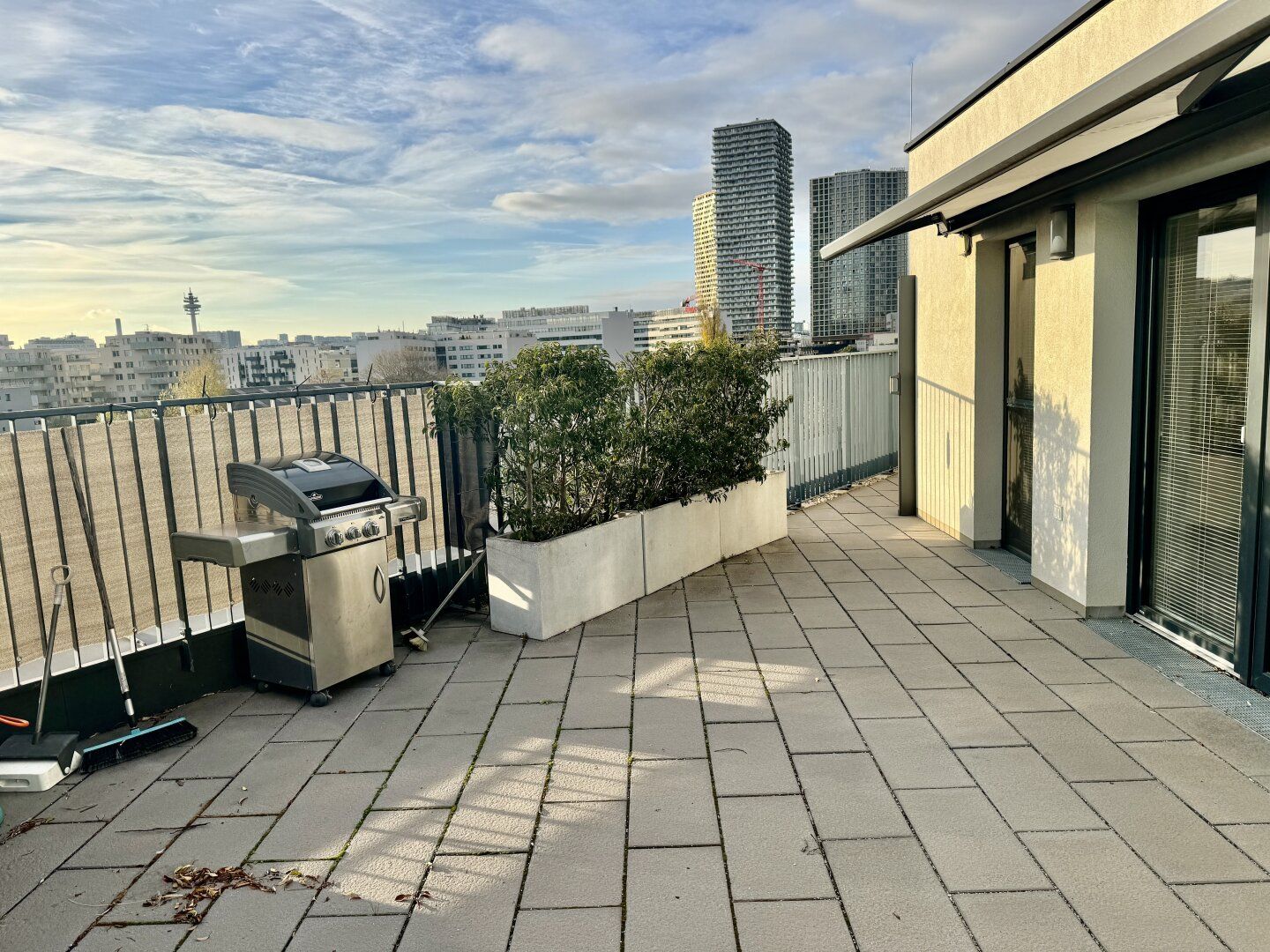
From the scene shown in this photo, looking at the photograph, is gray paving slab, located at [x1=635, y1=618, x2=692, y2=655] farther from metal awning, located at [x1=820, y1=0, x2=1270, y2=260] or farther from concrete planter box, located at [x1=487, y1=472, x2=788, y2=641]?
metal awning, located at [x1=820, y1=0, x2=1270, y2=260]

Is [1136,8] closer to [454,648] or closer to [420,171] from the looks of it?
[454,648]

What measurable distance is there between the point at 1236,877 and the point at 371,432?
14.9 ft

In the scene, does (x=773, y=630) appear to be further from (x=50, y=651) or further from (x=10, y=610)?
(x=10, y=610)

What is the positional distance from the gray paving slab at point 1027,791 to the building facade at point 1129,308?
1.39m

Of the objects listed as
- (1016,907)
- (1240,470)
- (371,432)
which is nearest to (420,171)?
(371,432)

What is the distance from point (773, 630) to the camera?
4848mm

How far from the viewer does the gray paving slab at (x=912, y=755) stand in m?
3.06

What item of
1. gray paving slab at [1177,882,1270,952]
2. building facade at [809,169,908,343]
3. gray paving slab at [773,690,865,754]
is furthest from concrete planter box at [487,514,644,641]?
building facade at [809,169,908,343]

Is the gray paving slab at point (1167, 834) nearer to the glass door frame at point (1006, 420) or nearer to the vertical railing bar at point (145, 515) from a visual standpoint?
the glass door frame at point (1006, 420)

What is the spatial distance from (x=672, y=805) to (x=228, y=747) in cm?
200

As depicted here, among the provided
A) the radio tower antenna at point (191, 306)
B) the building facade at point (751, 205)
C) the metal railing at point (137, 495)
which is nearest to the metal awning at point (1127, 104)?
the metal railing at point (137, 495)

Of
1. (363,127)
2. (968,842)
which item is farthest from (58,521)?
(363,127)

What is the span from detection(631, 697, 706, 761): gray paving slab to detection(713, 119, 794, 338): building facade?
39.5m

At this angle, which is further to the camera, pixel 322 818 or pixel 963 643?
pixel 963 643
